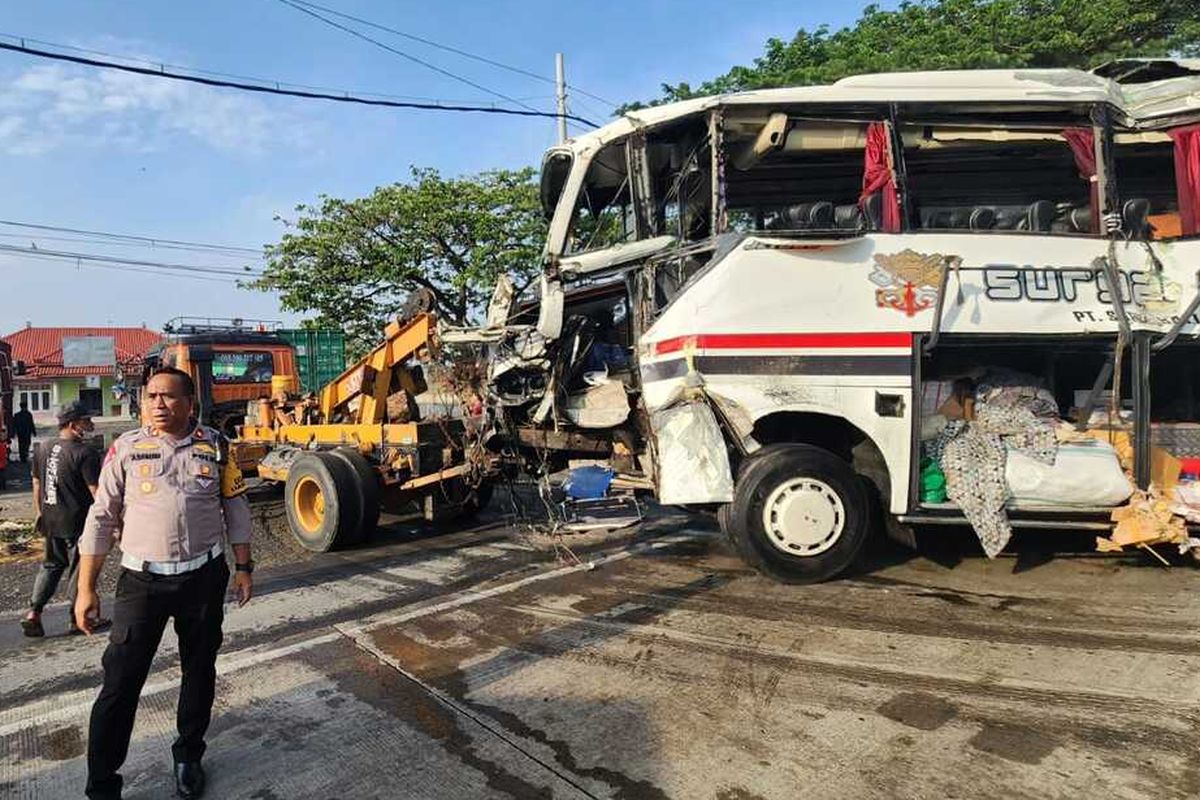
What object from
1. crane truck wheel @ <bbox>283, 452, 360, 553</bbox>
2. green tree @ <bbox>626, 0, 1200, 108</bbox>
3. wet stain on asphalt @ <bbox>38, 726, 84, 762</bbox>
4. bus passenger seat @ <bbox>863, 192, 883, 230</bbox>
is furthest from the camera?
green tree @ <bbox>626, 0, 1200, 108</bbox>

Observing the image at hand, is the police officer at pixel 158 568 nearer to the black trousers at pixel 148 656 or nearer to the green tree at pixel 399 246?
the black trousers at pixel 148 656

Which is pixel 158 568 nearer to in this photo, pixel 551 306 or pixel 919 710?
pixel 919 710

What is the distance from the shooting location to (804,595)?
524 centimetres

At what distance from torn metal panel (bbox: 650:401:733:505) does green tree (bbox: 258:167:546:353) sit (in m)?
13.9

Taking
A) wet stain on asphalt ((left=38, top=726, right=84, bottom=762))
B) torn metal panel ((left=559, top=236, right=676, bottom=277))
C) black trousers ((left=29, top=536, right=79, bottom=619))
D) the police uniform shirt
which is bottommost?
wet stain on asphalt ((left=38, top=726, right=84, bottom=762))

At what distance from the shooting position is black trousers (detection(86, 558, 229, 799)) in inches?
113

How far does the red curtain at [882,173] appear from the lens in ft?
17.8

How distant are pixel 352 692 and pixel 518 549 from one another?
327 cm

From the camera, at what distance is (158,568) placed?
9.68 feet

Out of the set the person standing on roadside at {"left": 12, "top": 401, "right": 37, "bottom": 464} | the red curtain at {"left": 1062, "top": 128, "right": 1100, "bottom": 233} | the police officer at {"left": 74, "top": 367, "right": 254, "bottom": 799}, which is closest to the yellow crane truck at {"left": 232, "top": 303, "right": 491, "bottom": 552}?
the police officer at {"left": 74, "top": 367, "right": 254, "bottom": 799}

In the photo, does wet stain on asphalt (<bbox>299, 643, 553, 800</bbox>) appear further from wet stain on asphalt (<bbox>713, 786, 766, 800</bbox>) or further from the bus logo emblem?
the bus logo emblem

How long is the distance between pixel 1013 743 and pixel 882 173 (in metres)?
3.86

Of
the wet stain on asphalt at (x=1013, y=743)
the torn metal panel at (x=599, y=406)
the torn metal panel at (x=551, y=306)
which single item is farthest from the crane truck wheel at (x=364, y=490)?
the wet stain on asphalt at (x=1013, y=743)

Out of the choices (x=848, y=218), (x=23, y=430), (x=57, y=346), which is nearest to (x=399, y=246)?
(x=23, y=430)
